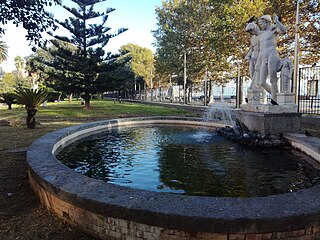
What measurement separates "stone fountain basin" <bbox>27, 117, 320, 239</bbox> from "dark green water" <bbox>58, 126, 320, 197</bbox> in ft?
3.72

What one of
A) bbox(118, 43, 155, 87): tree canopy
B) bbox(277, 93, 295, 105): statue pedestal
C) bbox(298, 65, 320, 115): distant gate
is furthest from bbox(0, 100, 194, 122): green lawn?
bbox(118, 43, 155, 87): tree canopy

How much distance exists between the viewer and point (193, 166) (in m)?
4.90

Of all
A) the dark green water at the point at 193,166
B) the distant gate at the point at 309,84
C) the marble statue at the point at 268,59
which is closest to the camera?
the dark green water at the point at 193,166

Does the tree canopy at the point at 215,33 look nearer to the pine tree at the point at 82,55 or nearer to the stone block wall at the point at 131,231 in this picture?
the pine tree at the point at 82,55

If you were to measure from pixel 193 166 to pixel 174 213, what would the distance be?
9.17 feet

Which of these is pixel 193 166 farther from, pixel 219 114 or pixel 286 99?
pixel 219 114

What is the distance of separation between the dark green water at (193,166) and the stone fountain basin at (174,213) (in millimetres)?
1134

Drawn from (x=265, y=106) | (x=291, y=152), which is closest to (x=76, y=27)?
(x=265, y=106)

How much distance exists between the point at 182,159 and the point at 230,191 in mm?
1885

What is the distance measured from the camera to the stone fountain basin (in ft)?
6.91

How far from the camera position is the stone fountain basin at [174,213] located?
2105 mm

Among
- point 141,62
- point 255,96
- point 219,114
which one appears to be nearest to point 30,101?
point 255,96

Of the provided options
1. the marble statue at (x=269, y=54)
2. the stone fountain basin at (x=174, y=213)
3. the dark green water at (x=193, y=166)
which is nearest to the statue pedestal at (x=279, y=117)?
the marble statue at (x=269, y=54)

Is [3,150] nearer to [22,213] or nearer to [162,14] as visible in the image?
[22,213]
